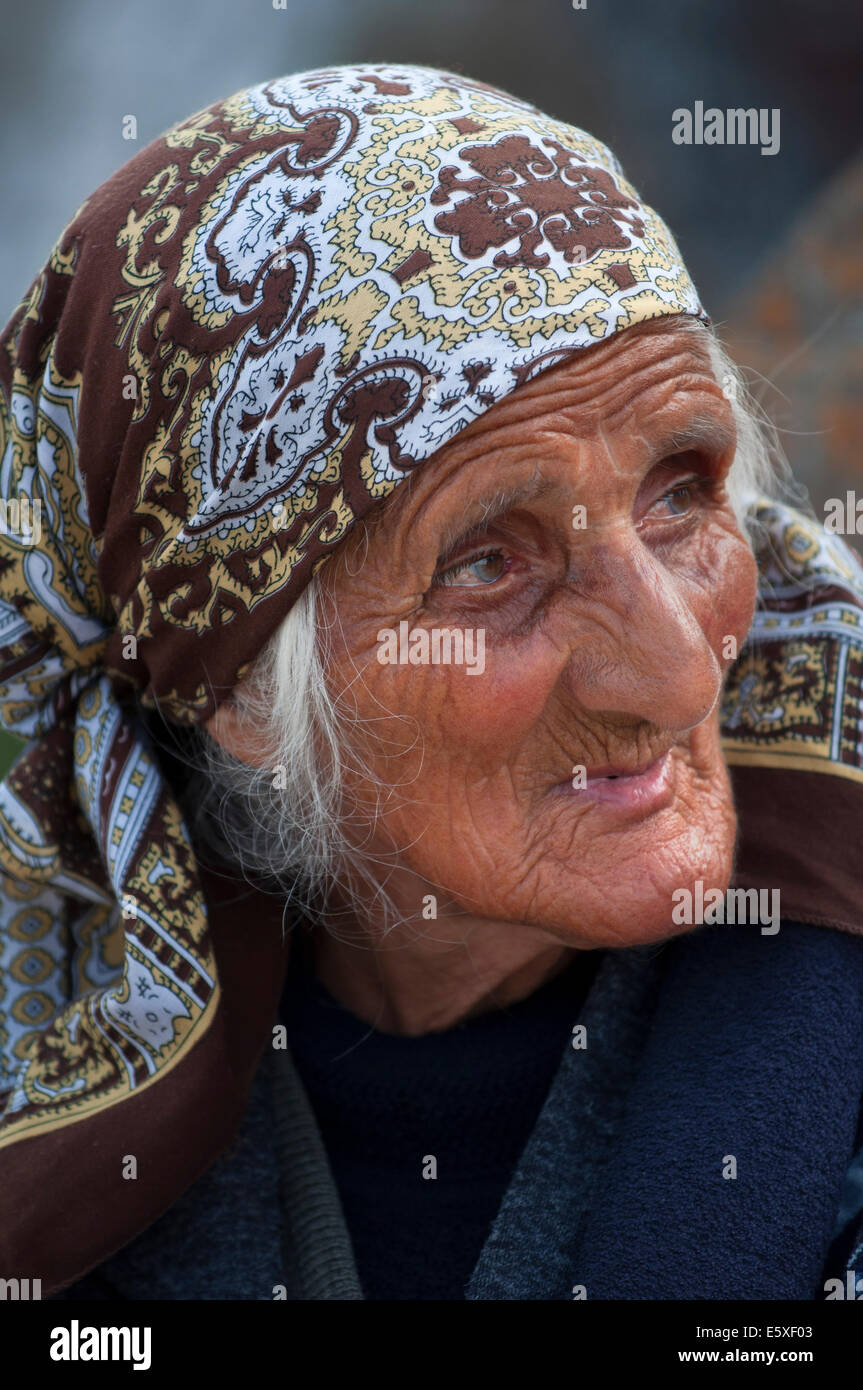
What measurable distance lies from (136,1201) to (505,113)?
61.4 inches

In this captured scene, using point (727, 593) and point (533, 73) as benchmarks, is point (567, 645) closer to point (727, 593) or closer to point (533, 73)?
point (727, 593)

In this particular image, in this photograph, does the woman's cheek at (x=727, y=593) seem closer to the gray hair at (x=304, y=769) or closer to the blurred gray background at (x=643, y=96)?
the gray hair at (x=304, y=769)

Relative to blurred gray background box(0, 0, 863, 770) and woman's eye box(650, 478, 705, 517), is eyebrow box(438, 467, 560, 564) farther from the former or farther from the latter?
blurred gray background box(0, 0, 863, 770)

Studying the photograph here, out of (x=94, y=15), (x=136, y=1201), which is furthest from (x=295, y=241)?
(x=94, y=15)

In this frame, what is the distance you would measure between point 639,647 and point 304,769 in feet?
1.68

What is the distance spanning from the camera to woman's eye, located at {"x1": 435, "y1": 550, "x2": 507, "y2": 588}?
5.40 feet

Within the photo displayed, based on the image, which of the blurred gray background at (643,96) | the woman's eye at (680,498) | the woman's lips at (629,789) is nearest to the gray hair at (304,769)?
the woman's eye at (680,498)

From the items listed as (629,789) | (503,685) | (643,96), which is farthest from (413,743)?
(643,96)

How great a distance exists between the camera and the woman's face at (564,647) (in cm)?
158

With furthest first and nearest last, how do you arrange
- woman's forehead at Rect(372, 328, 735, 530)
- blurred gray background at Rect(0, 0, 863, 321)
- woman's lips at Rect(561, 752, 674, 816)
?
blurred gray background at Rect(0, 0, 863, 321) → woman's lips at Rect(561, 752, 674, 816) → woman's forehead at Rect(372, 328, 735, 530)

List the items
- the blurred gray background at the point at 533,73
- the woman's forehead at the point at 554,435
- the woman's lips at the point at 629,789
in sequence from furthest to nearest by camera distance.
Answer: the blurred gray background at the point at 533,73, the woman's lips at the point at 629,789, the woman's forehead at the point at 554,435

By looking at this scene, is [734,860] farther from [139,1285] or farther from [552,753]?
[139,1285]

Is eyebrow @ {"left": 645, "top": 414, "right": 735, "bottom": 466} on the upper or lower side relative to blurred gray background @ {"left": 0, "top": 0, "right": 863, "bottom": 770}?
lower

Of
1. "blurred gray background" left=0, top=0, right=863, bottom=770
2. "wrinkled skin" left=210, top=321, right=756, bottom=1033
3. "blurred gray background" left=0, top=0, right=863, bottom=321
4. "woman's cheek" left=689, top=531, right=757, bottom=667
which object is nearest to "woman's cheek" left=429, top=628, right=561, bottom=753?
"wrinkled skin" left=210, top=321, right=756, bottom=1033
